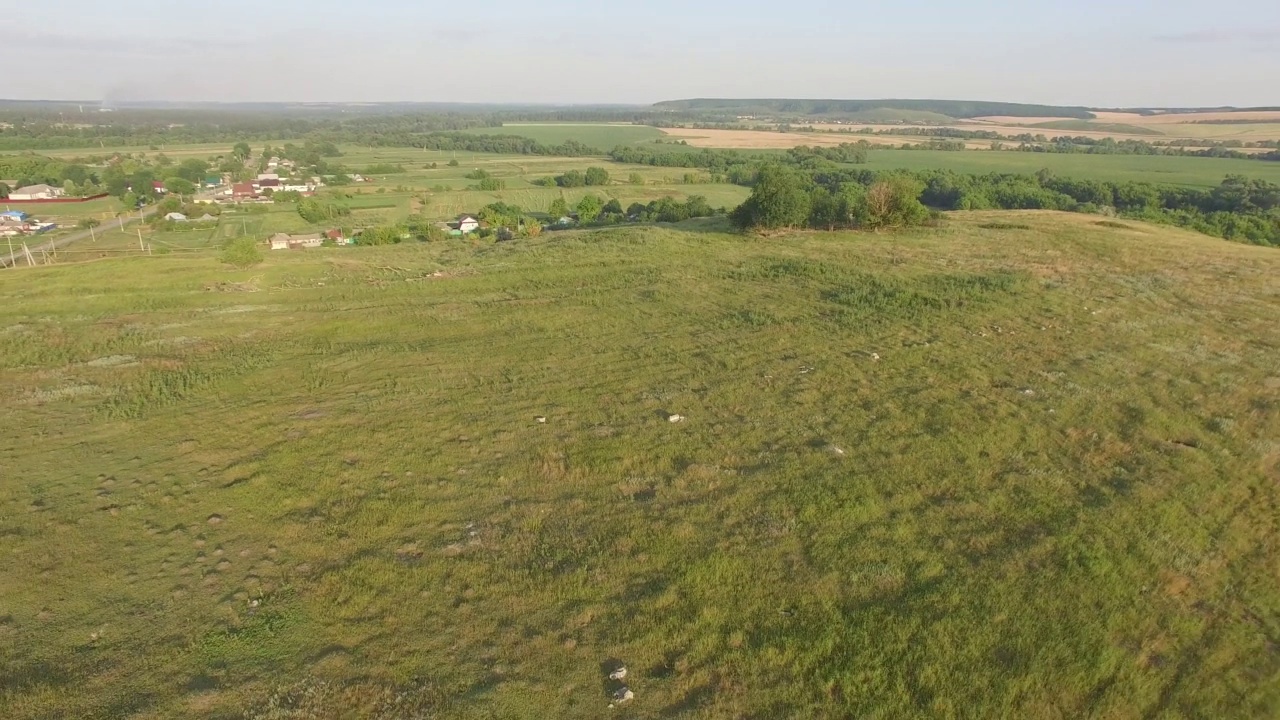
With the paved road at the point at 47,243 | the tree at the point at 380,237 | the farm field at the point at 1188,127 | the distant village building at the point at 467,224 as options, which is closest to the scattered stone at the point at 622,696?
the tree at the point at 380,237

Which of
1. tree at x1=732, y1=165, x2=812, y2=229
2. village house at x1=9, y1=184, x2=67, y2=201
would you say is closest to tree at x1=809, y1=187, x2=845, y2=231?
tree at x1=732, y1=165, x2=812, y2=229

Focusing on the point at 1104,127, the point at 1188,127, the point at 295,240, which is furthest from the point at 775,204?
the point at 1104,127

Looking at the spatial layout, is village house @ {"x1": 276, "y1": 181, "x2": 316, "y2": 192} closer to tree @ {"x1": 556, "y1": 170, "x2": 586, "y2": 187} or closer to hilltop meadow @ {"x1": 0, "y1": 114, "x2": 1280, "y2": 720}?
tree @ {"x1": 556, "y1": 170, "x2": 586, "y2": 187}

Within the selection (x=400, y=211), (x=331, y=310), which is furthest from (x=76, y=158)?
(x=331, y=310)

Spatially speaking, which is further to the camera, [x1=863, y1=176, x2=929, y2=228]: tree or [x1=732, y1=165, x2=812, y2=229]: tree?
[x1=732, y1=165, x2=812, y2=229]: tree

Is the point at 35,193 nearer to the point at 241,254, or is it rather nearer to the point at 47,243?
the point at 47,243

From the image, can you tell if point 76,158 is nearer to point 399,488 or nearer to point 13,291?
point 13,291

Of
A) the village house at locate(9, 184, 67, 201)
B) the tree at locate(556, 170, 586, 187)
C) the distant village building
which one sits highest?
the tree at locate(556, 170, 586, 187)
